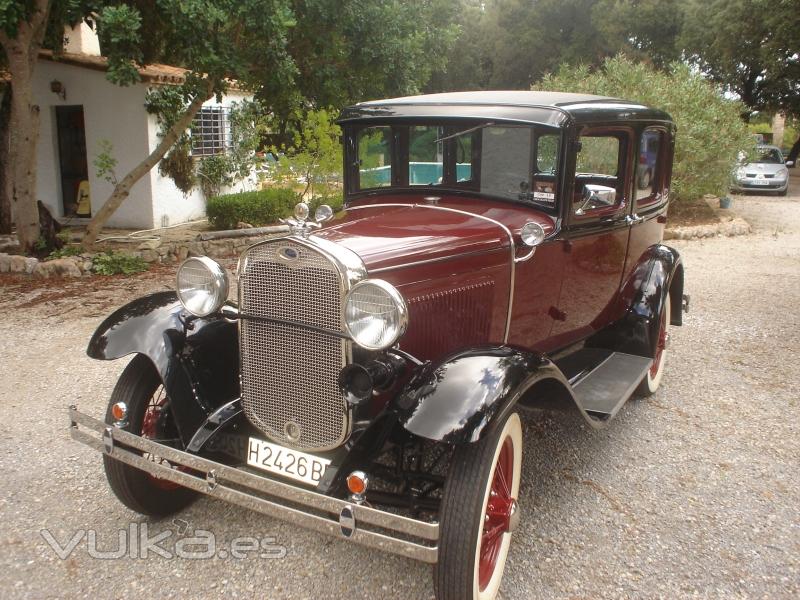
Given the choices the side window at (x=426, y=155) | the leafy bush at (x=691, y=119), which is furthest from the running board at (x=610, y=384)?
the leafy bush at (x=691, y=119)

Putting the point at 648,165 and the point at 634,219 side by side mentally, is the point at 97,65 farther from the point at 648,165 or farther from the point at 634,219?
the point at 634,219

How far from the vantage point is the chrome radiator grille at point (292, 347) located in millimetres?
2559

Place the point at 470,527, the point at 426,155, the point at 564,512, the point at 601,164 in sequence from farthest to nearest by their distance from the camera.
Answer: the point at 601,164 → the point at 426,155 → the point at 564,512 → the point at 470,527

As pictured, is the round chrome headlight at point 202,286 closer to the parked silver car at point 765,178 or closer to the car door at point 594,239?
the car door at point 594,239

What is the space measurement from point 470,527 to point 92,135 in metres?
10.7

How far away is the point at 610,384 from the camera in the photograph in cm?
368

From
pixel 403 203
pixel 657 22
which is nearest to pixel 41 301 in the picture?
pixel 403 203

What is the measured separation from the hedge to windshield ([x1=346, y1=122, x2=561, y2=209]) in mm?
6222

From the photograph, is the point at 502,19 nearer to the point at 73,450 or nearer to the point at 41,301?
the point at 41,301

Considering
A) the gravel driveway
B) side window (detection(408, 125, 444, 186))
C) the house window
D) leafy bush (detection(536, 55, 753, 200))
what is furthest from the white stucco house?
side window (detection(408, 125, 444, 186))

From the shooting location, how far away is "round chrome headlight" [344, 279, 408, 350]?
7.70 feet

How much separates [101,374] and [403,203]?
2.77 metres

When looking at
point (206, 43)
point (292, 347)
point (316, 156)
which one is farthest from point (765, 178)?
point (292, 347)

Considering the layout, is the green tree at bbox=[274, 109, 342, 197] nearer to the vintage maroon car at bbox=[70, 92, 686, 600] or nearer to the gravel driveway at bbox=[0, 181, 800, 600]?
the gravel driveway at bbox=[0, 181, 800, 600]
